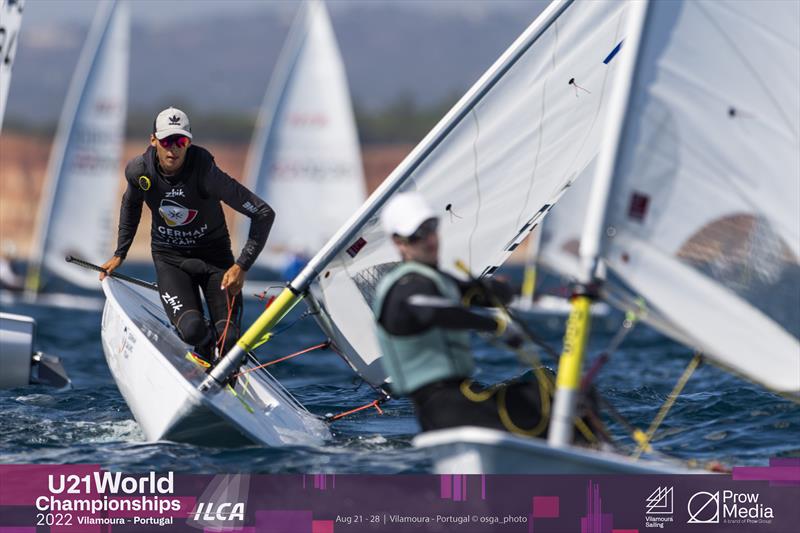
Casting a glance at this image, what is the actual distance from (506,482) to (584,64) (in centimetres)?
324

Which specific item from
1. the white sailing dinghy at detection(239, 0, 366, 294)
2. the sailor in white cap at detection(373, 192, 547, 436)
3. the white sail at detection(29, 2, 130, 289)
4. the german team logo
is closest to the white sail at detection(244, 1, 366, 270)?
the white sailing dinghy at detection(239, 0, 366, 294)

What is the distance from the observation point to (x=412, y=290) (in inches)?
203

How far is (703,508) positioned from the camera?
5367mm

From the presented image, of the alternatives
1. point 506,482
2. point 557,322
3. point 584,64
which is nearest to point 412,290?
point 506,482

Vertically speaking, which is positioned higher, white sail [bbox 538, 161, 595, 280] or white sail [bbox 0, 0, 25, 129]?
white sail [bbox 538, 161, 595, 280]

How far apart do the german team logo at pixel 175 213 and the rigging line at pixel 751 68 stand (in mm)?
3115

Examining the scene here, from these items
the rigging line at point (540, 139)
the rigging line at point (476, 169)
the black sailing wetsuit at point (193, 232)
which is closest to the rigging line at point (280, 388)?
the black sailing wetsuit at point (193, 232)

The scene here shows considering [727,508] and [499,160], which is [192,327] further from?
[727,508]

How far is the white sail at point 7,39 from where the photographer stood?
8.95 meters

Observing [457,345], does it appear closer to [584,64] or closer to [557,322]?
[584,64]

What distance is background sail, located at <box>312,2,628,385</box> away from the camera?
23.1 feet

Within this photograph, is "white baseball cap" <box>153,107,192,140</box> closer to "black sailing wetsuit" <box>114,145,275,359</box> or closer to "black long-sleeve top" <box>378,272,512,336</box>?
"black sailing wetsuit" <box>114,145,275,359</box>

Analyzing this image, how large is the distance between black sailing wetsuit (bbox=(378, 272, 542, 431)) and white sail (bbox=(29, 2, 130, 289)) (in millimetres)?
19001

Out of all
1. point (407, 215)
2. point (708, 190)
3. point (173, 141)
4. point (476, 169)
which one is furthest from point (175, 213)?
point (708, 190)
